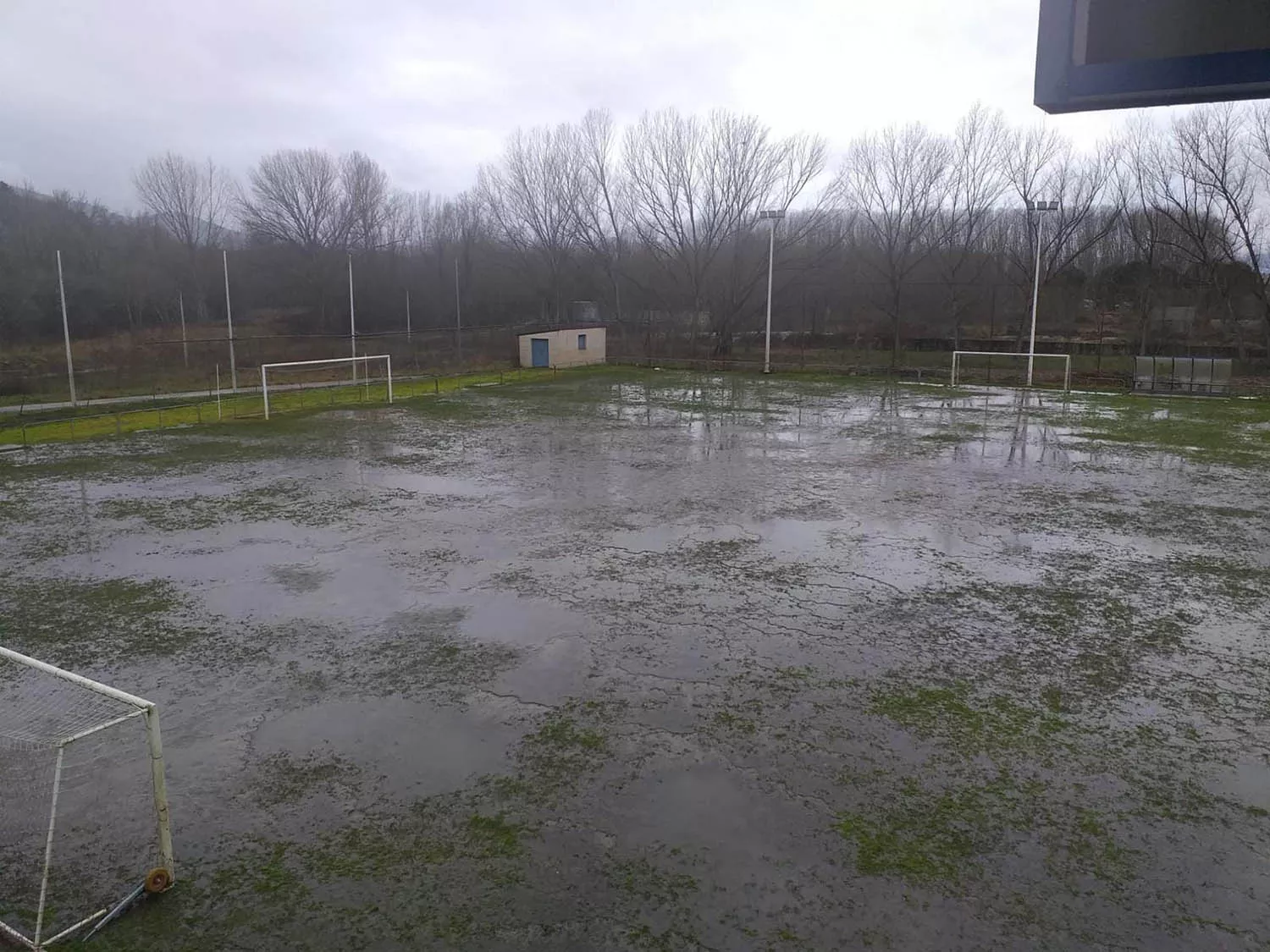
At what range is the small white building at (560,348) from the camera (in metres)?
38.4

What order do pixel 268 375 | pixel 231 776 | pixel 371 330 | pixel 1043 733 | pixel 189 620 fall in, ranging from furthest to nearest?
1. pixel 371 330
2. pixel 268 375
3. pixel 189 620
4. pixel 1043 733
5. pixel 231 776

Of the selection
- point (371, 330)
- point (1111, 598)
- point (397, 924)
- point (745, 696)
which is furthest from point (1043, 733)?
point (371, 330)

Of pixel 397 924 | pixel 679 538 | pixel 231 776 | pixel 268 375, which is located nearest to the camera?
pixel 397 924

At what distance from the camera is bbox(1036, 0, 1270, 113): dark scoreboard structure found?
2.66 m

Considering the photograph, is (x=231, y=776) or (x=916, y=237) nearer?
(x=231, y=776)

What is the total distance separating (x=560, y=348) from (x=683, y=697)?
108 ft

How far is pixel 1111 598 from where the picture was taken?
9398 millimetres

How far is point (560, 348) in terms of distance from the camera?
1529 inches

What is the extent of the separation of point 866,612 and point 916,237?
129ft

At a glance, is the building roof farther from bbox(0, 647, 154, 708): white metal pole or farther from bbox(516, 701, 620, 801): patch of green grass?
bbox(0, 647, 154, 708): white metal pole

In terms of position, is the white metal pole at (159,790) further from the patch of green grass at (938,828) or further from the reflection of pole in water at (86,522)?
the reflection of pole in water at (86,522)

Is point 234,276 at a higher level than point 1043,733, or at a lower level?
higher

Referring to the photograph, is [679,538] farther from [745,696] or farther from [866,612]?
[745,696]

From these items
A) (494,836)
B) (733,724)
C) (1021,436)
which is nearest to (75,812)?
(494,836)
